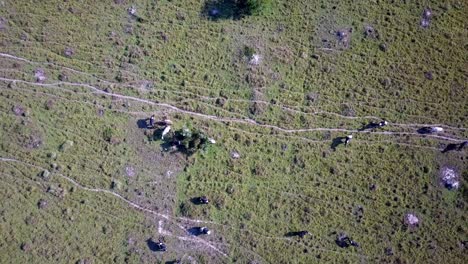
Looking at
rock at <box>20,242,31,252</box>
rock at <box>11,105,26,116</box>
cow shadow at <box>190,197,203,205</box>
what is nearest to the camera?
rock at <box>20,242,31,252</box>

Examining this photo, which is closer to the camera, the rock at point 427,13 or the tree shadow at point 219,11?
the tree shadow at point 219,11

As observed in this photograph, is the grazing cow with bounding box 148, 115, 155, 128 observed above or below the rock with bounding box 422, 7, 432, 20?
below

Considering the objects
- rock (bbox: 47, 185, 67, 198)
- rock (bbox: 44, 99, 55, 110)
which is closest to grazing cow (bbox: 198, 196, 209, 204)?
rock (bbox: 47, 185, 67, 198)

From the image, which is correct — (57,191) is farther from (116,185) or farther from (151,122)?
(151,122)

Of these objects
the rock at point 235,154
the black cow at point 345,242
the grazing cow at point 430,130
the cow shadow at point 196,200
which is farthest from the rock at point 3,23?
the grazing cow at point 430,130

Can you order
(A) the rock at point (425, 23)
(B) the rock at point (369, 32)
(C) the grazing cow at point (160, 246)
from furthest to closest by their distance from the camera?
(A) the rock at point (425, 23) < (B) the rock at point (369, 32) < (C) the grazing cow at point (160, 246)

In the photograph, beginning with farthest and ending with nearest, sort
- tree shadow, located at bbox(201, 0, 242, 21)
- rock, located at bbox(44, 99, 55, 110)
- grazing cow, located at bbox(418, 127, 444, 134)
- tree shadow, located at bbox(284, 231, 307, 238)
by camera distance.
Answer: tree shadow, located at bbox(201, 0, 242, 21) < grazing cow, located at bbox(418, 127, 444, 134) < rock, located at bbox(44, 99, 55, 110) < tree shadow, located at bbox(284, 231, 307, 238)

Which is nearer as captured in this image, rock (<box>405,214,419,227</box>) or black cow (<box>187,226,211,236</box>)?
black cow (<box>187,226,211,236</box>)

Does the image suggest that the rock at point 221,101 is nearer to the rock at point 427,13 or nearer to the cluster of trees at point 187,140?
the cluster of trees at point 187,140

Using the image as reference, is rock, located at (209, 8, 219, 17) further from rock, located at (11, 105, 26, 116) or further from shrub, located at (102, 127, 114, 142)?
rock, located at (11, 105, 26, 116)
